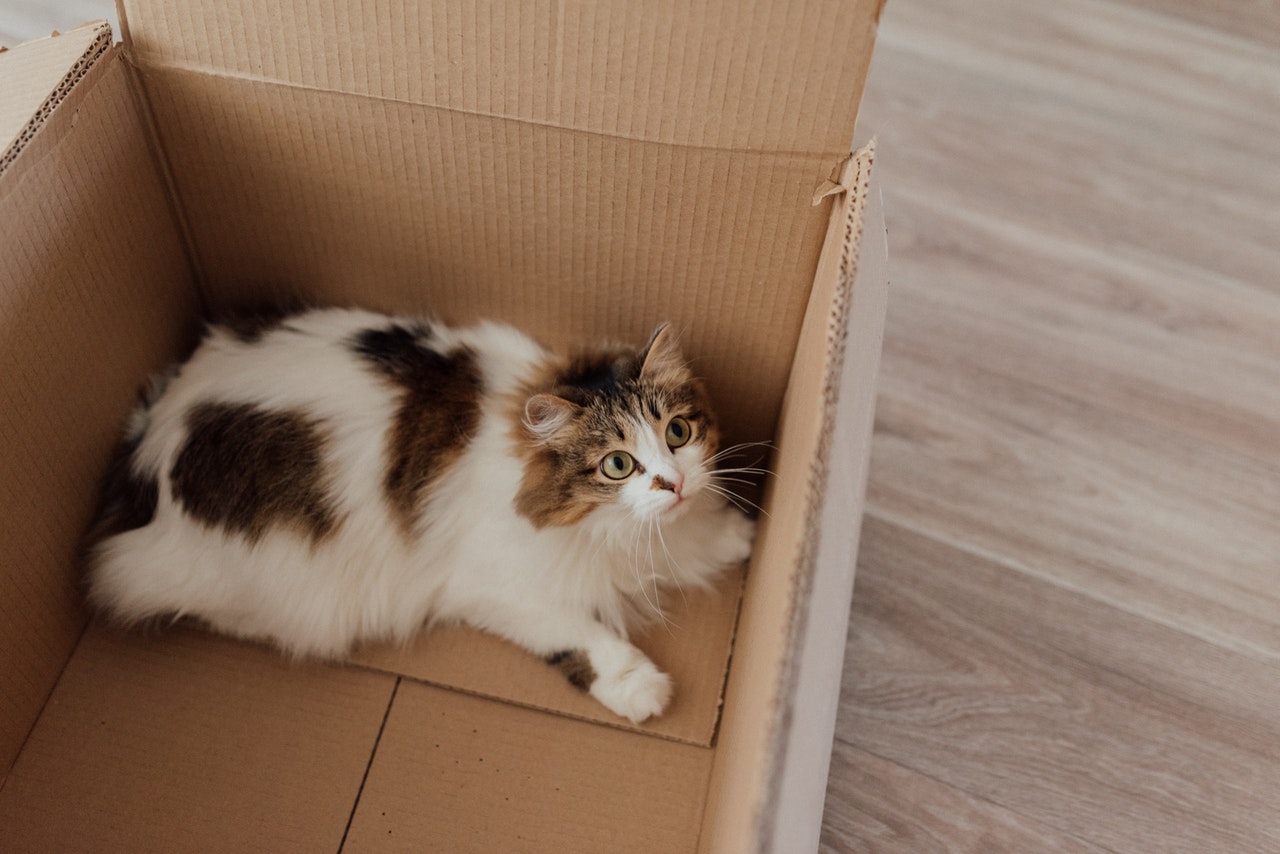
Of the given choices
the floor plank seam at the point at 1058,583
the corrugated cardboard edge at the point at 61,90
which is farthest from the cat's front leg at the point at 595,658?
the corrugated cardboard edge at the point at 61,90

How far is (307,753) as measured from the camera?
104 cm

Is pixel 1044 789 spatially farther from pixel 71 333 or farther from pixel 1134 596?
pixel 71 333

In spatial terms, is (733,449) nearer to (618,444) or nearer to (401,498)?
(618,444)

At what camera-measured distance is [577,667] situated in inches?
41.8

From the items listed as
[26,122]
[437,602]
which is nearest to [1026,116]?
[437,602]

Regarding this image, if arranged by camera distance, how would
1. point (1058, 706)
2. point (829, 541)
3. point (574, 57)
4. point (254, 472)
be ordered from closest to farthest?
1. point (829, 541)
2. point (574, 57)
3. point (254, 472)
4. point (1058, 706)

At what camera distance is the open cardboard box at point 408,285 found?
879 millimetres

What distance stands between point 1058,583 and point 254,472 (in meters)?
1.04

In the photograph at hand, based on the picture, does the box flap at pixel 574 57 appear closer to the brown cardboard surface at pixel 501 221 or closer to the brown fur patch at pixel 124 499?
the brown cardboard surface at pixel 501 221

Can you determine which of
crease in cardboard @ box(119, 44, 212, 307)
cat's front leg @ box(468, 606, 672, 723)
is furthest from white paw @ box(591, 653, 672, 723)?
crease in cardboard @ box(119, 44, 212, 307)

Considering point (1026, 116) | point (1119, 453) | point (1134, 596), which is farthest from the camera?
point (1026, 116)

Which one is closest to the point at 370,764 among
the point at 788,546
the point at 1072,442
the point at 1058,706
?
the point at 788,546

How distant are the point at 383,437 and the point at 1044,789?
0.89 metres

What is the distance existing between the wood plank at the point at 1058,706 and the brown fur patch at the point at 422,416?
60 cm
